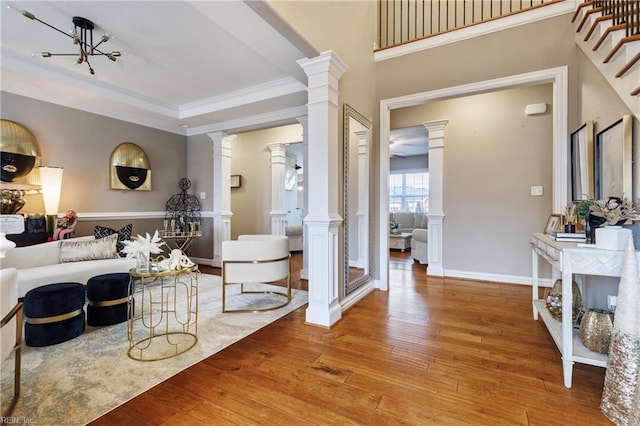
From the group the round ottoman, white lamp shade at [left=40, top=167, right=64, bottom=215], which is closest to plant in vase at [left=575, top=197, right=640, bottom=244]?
the round ottoman

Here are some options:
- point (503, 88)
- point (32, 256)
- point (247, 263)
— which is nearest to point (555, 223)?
point (503, 88)

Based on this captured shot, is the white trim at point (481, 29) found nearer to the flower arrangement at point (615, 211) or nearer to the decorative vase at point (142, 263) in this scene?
the flower arrangement at point (615, 211)

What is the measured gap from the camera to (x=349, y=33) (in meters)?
3.04

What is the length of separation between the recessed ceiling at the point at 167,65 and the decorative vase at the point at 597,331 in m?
2.77

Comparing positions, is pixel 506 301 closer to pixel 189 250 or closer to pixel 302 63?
A: pixel 302 63

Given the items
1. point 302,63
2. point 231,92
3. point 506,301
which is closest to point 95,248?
point 231,92

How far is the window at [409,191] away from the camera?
9547 mm

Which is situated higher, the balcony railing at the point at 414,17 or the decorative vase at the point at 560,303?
the balcony railing at the point at 414,17

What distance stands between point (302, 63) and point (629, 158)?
2478 millimetres

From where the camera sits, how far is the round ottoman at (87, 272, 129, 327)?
257 centimetres

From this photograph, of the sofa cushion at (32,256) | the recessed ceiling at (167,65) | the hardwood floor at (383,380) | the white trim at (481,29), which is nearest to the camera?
the hardwood floor at (383,380)

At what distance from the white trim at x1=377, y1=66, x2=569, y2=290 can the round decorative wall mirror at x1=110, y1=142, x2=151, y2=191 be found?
12.7ft

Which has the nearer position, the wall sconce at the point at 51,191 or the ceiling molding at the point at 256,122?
the wall sconce at the point at 51,191

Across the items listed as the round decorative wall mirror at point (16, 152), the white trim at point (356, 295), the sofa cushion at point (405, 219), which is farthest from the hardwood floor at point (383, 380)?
the sofa cushion at point (405, 219)
